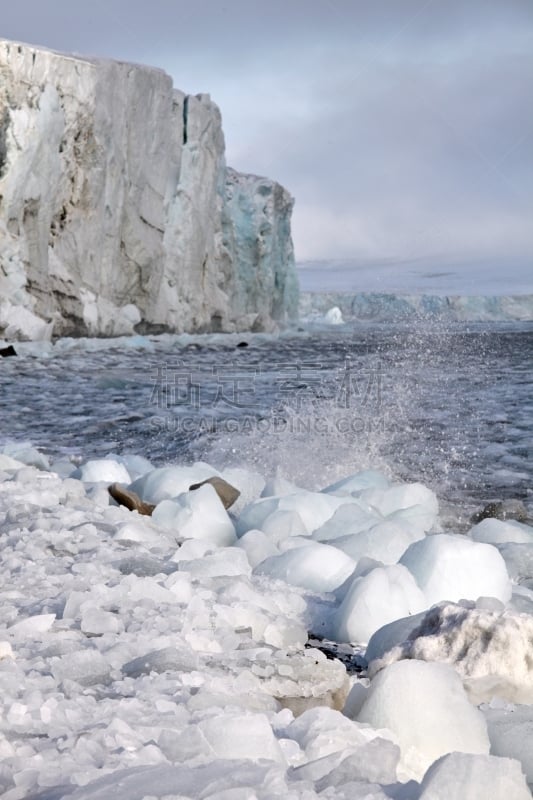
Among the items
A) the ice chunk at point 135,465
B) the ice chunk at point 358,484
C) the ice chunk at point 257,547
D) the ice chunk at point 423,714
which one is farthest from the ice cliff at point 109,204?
the ice chunk at point 423,714

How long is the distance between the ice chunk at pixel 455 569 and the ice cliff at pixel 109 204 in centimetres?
1491

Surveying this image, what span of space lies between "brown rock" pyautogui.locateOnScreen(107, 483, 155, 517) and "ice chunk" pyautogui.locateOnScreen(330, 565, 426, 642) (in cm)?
105

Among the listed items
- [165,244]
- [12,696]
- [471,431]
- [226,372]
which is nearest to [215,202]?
[165,244]

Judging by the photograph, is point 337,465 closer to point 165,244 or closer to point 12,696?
point 12,696

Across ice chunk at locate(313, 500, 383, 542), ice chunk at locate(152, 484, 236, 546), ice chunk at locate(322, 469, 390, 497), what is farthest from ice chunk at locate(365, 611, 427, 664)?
ice chunk at locate(322, 469, 390, 497)

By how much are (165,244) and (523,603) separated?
21.9 metres

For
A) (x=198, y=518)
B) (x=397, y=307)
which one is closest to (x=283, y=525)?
(x=198, y=518)

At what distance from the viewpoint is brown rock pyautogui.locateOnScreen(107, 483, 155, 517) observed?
2.57 m

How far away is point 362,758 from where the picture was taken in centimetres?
87

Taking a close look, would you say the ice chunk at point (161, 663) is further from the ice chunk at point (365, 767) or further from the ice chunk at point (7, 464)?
the ice chunk at point (7, 464)

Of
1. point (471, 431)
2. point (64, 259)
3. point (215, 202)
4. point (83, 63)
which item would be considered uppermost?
point (83, 63)

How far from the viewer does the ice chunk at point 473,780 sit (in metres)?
0.77

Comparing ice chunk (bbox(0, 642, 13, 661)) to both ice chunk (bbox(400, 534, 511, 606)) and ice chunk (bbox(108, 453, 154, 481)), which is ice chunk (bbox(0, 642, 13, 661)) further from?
ice chunk (bbox(108, 453, 154, 481))

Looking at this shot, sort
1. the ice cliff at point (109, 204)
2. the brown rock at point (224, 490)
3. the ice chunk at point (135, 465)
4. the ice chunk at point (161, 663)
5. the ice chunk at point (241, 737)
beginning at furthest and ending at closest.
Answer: the ice cliff at point (109, 204), the ice chunk at point (135, 465), the brown rock at point (224, 490), the ice chunk at point (161, 663), the ice chunk at point (241, 737)
